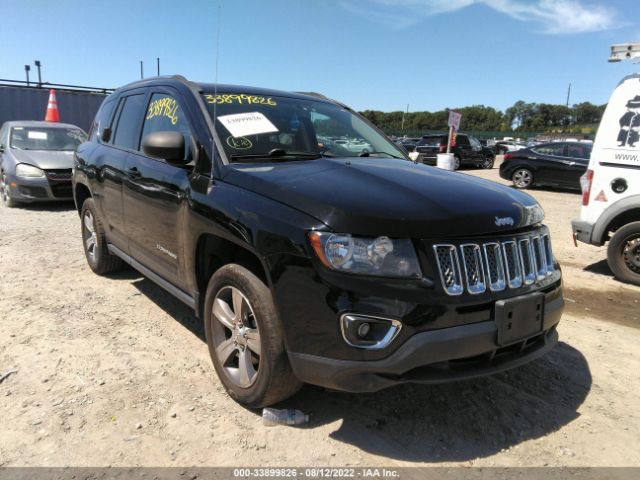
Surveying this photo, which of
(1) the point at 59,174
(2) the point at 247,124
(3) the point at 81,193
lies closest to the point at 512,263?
(2) the point at 247,124

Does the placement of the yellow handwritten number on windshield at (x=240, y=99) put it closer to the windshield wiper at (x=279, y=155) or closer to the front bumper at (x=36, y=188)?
the windshield wiper at (x=279, y=155)

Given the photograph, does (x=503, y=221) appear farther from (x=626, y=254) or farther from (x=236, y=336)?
(x=626, y=254)

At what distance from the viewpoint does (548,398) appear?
303cm

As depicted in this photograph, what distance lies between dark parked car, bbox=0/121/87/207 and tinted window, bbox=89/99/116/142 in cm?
432

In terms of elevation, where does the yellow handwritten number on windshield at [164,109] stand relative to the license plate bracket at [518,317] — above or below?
above

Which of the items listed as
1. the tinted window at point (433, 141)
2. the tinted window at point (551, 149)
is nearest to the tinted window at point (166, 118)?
the tinted window at point (551, 149)

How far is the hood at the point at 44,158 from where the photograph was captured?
8805mm

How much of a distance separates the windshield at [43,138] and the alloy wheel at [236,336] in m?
8.42

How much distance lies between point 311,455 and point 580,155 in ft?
50.0

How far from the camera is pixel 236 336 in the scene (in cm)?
278

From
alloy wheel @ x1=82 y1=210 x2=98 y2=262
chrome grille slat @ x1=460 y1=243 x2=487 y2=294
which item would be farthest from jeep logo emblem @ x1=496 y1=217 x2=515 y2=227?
alloy wheel @ x1=82 y1=210 x2=98 y2=262

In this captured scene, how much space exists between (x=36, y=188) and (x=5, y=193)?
49.1 inches

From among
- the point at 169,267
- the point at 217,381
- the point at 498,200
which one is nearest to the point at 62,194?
the point at 169,267

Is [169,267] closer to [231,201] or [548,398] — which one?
[231,201]
